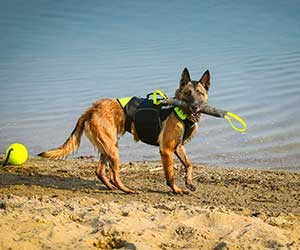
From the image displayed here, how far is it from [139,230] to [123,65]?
1155 cm

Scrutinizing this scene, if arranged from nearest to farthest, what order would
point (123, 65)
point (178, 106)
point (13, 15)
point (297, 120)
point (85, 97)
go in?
point (178, 106) → point (297, 120) → point (85, 97) → point (123, 65) → point (13, 15)

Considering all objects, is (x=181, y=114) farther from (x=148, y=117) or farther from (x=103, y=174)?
(x=103, y=174)

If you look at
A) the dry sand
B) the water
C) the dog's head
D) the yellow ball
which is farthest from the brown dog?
the water

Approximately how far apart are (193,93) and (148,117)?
2.08 feet

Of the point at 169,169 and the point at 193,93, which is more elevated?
the point at 193,93

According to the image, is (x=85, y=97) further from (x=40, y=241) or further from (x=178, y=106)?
(x=40, y=241)

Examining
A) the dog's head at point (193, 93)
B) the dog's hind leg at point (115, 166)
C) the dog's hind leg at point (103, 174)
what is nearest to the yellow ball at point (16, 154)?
the dog's hind leg at point (103, 174)

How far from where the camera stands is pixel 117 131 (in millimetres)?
6910

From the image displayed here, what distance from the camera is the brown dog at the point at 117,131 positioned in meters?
6.67

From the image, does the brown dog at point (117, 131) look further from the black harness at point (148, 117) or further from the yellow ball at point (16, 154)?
the yellow ball at point (16, 154)

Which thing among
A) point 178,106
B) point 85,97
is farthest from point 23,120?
point 178,106

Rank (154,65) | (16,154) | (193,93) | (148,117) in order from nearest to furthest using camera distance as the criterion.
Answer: (193,93)
(148,117)
(16,154)
(154,65)

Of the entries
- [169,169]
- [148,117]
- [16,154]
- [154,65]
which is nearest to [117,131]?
[148,117]

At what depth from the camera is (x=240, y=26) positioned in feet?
72.1
